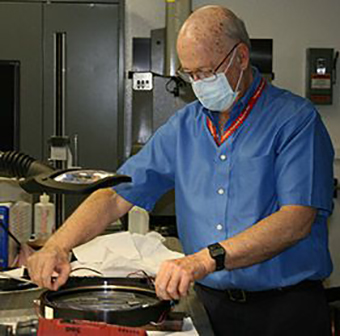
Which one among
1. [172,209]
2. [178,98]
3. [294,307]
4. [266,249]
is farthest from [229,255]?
[178,98]

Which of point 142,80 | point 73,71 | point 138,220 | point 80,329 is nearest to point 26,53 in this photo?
point 73,71

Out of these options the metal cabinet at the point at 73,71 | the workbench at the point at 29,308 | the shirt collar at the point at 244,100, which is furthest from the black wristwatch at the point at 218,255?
the metal cabinet at the point at 73,71

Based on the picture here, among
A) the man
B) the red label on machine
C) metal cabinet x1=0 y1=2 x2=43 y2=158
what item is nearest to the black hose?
the red label on machine

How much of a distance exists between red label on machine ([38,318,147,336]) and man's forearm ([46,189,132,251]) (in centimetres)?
46

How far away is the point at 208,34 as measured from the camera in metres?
1.57

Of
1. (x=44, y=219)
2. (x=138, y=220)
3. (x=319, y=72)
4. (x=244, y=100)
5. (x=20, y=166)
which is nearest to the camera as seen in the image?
(x=20, y=166)

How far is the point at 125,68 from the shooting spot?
3625 mm

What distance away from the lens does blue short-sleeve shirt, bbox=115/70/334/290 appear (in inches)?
60.7

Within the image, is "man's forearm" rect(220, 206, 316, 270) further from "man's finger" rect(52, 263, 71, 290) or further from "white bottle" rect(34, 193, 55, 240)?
"white bottle" rect(34, 193, 55, 240)

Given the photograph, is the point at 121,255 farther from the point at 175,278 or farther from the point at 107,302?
the point at 175,278

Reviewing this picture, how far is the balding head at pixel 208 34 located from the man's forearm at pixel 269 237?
0.45 meters

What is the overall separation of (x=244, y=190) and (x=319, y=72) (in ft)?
7.74

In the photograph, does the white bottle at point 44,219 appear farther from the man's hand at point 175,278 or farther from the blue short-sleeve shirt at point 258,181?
the man's hand at point 175,278

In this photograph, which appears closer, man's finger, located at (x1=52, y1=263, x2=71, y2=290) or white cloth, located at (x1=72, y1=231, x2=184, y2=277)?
man's finger, located at (x1=52, y1=263, x2=71, y2=290)
